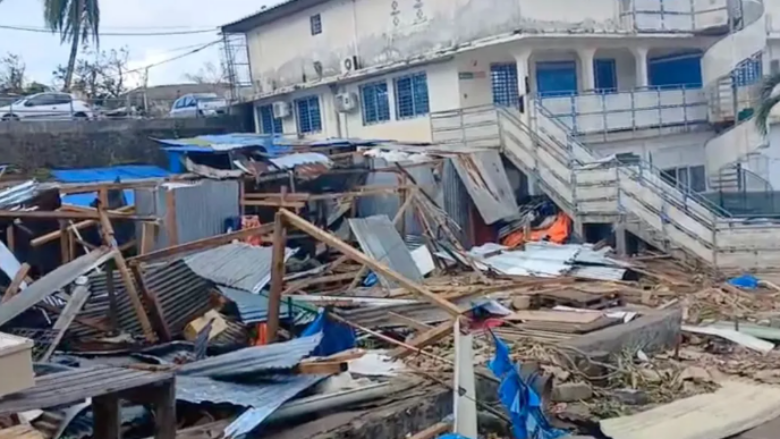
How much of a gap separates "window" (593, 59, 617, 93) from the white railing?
6.84 ft

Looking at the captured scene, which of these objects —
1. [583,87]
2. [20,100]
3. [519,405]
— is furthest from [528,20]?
[20,100]

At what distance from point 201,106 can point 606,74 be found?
14.8 meters

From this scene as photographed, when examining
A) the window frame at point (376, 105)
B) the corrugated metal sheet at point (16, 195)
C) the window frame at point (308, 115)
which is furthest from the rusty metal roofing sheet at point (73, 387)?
the window frame at point (308, 115)

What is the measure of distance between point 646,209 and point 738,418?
9.64m

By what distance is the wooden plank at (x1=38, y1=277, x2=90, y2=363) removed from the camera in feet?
28.7

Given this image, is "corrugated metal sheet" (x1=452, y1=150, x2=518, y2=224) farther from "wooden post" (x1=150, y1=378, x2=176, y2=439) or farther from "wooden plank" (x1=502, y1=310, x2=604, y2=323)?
"wooden post" (x1=150, y1=378, x2=176, y2=439)

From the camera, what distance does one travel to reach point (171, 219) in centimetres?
1396

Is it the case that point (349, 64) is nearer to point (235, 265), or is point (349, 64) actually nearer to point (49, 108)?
point (49, 108)

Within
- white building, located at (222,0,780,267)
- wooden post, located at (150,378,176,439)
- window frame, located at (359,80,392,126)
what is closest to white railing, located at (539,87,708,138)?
white building, located at (222,0,780,267)

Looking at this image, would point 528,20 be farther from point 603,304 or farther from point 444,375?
point 444,375

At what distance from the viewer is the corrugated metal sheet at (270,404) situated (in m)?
6.43

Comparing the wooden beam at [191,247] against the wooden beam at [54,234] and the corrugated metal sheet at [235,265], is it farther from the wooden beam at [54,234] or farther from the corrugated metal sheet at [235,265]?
the wooden beam at [54,234]

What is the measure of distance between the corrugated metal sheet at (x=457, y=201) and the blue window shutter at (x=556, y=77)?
19.0 ft

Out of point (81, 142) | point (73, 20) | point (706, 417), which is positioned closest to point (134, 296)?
point (706, 417)
